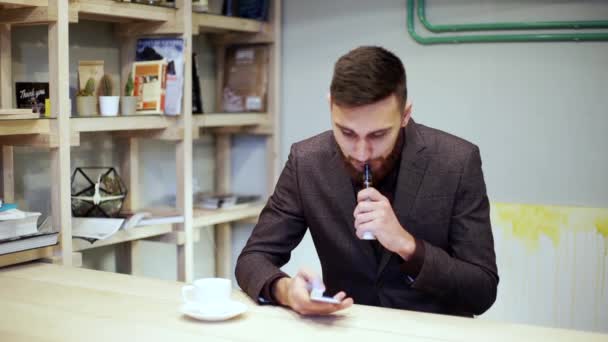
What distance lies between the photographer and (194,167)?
3.54m

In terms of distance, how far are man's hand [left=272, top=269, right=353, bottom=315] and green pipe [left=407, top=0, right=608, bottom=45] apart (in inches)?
67.6

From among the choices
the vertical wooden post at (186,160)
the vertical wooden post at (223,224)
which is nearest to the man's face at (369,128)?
the vertical wooden post at (186,160)

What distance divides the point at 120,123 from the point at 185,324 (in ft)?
4.16

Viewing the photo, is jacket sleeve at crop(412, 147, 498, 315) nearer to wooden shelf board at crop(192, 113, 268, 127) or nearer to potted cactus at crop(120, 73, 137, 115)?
potted cactus at crop(120, 73, 137, 115)

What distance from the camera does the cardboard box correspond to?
3477 millimetres

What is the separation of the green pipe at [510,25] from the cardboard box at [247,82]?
80 cm

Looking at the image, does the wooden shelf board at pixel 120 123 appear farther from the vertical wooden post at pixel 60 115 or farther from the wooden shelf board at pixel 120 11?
the wooden shelf board at pixel 120 11

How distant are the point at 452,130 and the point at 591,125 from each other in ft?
1.81

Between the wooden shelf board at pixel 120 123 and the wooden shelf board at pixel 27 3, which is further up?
the wooden shelf board at pixel 27 3

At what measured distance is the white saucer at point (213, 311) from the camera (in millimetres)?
1493

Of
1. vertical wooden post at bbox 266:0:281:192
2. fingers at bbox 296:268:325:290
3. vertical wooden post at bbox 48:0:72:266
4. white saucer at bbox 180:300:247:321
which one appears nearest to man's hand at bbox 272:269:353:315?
fingers at bbox 296:268:325:290

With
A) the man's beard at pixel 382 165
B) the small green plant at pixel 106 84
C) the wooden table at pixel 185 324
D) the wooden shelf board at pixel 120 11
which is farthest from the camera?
the small green plant at pixel 106 84

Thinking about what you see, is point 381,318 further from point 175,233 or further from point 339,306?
point 175,233

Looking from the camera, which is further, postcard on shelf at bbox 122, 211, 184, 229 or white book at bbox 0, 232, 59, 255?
postcard on shelf at bbox 122, 211, 184, 229
